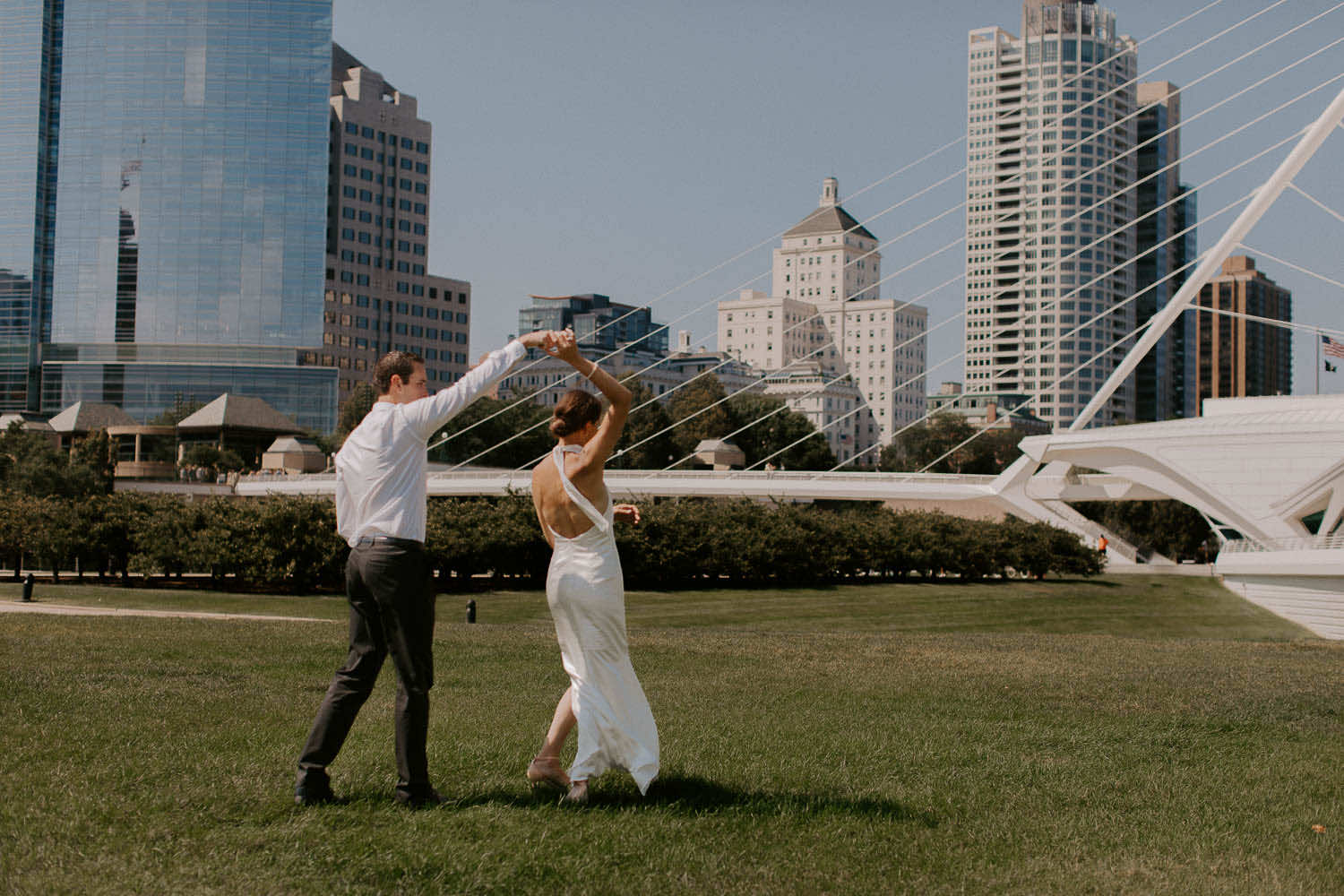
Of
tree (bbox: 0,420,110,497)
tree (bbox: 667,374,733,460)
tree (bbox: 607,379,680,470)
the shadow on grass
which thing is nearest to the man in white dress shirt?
the shadow on grass

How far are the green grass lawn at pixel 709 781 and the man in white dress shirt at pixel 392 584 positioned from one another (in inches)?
11.1

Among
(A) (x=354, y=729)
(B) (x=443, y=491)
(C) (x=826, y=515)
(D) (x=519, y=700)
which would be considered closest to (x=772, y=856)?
(A) (x=354, y=729)

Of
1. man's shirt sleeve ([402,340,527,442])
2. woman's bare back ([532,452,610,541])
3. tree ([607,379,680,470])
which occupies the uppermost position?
tree ([607,379,680,470])

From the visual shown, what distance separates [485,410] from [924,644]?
85406 millimetres

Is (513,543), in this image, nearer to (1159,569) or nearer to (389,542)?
(389,542)

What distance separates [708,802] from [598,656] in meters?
0.93

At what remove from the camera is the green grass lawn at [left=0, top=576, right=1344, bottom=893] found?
5.23m

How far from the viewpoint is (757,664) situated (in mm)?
13312

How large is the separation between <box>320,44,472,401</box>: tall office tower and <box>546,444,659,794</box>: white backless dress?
15433cm

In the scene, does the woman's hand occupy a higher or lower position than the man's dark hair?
higher

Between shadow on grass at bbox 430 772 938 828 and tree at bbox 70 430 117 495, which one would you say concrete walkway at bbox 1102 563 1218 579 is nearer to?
tree at bbox 70 430 117 495

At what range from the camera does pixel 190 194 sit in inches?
5463

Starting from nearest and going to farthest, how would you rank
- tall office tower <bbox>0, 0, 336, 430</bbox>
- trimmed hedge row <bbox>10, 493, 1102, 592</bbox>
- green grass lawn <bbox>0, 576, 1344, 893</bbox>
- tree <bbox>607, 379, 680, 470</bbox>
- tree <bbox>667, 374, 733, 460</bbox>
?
green grass lawn <bbox>0, 576, 1344, 893</bbox>
trimmed hedge row <bbox>10, 493, 1102, 592</bbox>
tree <bbox>607, 379, 680, 470</bbox>
tree <bbox>667, 374, 733, 460</bbox>
tall office tower <bbox>0, 0, 336, 430</bbox>

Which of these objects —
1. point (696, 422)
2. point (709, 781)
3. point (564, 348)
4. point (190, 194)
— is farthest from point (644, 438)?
point (564, 348)
